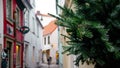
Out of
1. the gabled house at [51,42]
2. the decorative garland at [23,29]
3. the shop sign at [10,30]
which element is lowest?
the shop sign at [10,30]

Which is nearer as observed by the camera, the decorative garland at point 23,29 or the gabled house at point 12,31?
the gabled house at point 12,31

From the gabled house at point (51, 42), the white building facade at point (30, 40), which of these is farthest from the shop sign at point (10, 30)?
the gabled house at point (51, 42)

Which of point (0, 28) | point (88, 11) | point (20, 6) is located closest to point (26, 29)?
point (20, 6)

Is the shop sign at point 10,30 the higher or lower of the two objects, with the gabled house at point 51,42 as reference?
lower

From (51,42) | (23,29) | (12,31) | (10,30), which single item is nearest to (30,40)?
(23,29)

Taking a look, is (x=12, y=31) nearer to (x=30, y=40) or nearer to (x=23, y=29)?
(x=23, y=29)

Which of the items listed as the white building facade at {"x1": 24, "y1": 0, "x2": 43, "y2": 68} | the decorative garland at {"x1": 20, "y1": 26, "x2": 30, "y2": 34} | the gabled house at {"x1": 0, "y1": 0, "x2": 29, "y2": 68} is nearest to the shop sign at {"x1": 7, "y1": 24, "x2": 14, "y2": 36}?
the gabled house at {"x1": 0, "y1": 0, "x2": 29, "y2": 68}

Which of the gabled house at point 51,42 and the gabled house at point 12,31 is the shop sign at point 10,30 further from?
the gabled house at point 51,42

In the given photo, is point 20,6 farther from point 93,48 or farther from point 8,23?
point 93,48

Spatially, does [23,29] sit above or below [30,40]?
below

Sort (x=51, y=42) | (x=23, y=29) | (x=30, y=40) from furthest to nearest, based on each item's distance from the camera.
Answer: (x=51, y=42), (x=30, y=40), (x=23, y=29)

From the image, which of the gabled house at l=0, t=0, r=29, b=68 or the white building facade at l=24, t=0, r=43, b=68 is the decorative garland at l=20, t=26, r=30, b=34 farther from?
the white building facade at l=24, t=0, r=43, b=68

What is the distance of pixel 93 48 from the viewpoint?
101 inches

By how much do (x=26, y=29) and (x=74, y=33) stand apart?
725 inches
